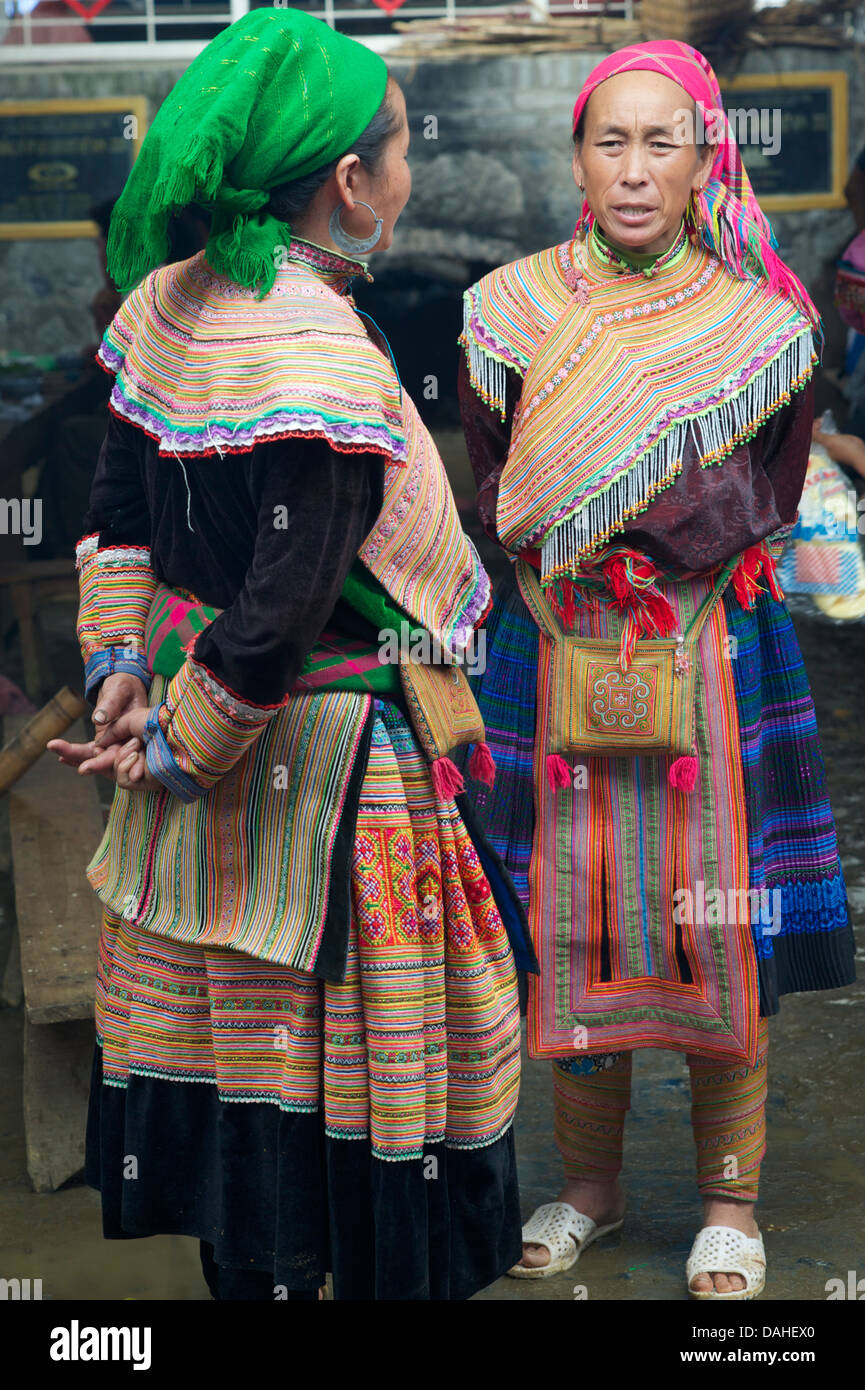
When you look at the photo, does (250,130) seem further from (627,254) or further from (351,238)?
(627,254)

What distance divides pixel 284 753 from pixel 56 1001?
1359mm

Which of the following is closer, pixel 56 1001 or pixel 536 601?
pixel 536 601

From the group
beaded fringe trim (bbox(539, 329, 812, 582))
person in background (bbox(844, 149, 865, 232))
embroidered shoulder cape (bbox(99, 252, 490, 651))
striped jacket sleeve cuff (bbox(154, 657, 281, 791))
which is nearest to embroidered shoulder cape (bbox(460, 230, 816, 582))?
beaded fringe trim (bbox(539, 329, 812, 582))

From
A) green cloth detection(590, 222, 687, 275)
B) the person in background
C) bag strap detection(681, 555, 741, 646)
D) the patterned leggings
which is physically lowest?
the patterned leggings

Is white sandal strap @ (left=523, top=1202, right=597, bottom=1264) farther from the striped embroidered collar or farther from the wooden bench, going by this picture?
the striped embroidered collar

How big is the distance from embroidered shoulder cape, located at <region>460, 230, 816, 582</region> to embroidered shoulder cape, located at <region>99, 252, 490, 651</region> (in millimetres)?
505

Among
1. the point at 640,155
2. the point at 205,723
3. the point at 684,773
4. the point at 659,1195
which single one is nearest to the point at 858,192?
the point at 640,155

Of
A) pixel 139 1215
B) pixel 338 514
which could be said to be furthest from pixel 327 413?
pixel 139 1215

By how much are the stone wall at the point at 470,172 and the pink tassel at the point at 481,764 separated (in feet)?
20.1

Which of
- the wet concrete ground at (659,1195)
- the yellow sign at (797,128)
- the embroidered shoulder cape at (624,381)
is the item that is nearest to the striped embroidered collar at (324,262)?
the embroidered shoulder cape at (624,381)

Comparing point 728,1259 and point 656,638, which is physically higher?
point 656,638

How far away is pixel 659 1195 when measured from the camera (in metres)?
3.08

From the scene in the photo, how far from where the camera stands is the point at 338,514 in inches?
71.3

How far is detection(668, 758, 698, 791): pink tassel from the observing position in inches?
103
